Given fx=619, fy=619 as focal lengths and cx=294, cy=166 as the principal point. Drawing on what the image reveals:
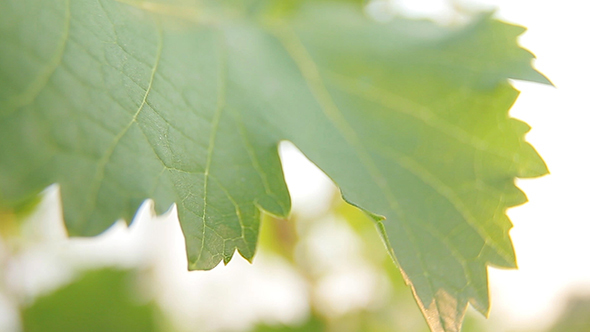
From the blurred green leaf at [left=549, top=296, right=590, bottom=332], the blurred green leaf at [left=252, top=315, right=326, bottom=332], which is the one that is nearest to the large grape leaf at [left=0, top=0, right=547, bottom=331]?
the blurred green leaf at [left=252, top=315, right=326, bottom=332]

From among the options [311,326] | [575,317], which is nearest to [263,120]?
[311,326]

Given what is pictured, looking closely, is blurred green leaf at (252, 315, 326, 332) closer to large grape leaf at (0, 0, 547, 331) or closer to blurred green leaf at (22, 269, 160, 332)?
blurred green leaf at (22, 269, 160, 332)

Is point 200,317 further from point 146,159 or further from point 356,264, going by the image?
point 146,159

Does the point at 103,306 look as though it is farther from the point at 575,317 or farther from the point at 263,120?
the point at 575,317

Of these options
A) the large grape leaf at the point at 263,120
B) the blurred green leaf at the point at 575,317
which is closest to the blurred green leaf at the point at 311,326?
the large grape leaf at the point at 263,120

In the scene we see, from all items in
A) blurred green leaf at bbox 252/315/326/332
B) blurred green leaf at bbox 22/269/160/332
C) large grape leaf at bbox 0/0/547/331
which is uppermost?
large grape leaf at bbox 0/0/547/331

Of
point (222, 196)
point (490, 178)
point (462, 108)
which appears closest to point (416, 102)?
point (462, 108)
